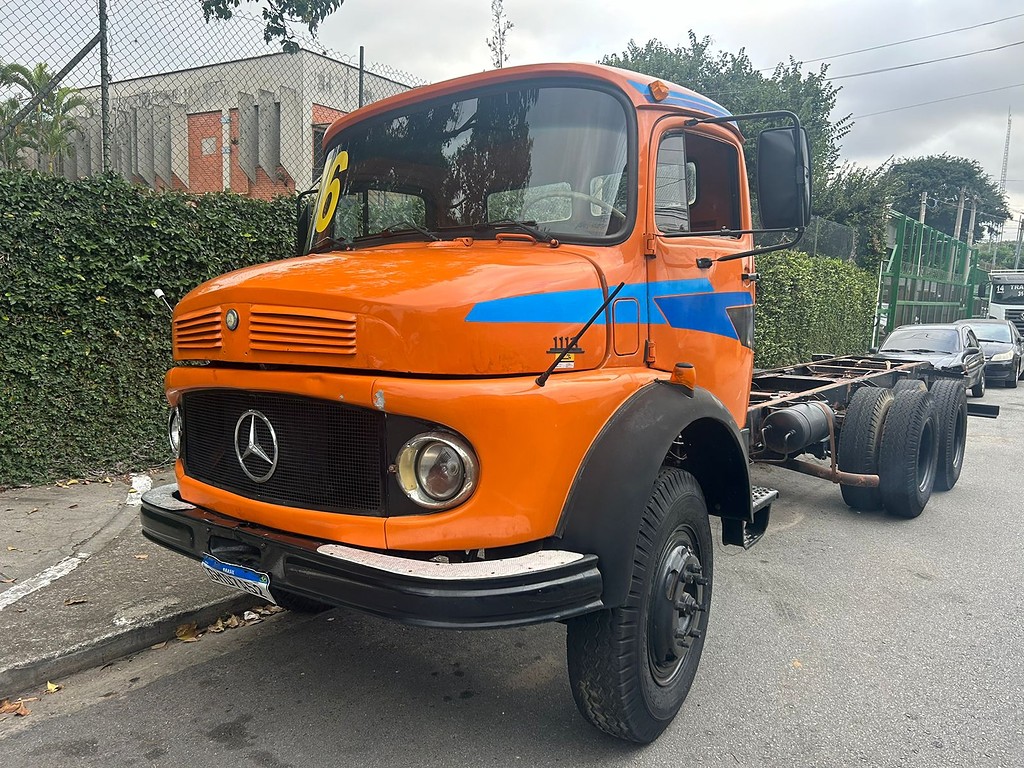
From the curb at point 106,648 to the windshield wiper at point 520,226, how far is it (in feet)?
8.01

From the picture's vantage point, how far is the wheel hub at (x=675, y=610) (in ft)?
9.28

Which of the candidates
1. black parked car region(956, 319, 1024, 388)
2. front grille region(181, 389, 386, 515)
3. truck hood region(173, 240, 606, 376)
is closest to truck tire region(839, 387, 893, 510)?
truck hood region(173, 240, 606, 376)

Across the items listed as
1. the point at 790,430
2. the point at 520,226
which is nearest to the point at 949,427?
the point at 790,430

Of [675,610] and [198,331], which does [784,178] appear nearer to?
[675,610]

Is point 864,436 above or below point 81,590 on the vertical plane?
above

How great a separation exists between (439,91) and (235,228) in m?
3.67

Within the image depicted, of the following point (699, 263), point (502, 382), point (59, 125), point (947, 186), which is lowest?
point (502, 382)

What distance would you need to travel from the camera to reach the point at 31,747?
2.85m

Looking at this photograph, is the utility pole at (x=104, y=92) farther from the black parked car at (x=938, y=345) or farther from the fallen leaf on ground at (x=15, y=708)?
the black parked car at (x=938, y=345)

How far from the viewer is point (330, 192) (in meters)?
3.77

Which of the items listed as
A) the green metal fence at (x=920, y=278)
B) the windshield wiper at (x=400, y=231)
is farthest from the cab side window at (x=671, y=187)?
the green metal fence at (x=920, y=278)

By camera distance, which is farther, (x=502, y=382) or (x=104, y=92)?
(x=104, y=92)

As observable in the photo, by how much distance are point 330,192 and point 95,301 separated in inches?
114

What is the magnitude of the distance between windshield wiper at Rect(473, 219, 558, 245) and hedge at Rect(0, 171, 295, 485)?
150 inches
